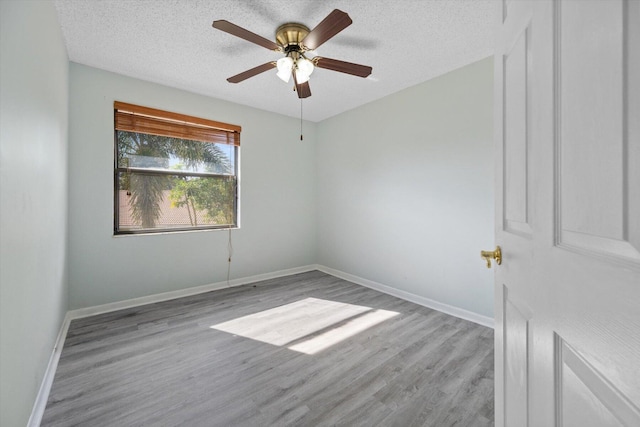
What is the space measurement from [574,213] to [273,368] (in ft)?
6.39

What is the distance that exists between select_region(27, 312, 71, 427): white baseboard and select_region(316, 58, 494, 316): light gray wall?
3156 millimetres

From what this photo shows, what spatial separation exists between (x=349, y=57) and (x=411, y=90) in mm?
989

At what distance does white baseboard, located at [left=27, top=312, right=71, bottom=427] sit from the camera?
141cm

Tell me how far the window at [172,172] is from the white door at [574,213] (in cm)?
335

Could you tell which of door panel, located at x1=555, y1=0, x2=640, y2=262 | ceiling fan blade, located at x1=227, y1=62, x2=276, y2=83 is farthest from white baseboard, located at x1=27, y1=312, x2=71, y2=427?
ceiling fan blade, located at x1=227, y1=62, x2=276, y2=83

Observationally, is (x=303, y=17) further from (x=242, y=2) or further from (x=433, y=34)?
(x=433, y=34)

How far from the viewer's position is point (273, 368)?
6.25 feet

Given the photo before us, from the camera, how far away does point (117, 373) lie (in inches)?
72.4

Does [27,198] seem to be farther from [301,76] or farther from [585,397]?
[585,397]

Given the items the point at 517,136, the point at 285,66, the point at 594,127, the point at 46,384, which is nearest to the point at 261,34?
the point at 285,66

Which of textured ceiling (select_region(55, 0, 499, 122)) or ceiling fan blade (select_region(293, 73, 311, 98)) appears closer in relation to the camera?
textured ceiling (select_region(55, 0, 499, 122))

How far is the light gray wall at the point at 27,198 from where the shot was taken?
3.51 feet

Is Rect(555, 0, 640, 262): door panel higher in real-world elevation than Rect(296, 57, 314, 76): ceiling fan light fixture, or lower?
lower

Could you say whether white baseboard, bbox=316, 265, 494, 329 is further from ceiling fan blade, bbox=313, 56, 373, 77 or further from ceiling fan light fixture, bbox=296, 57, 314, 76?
ceiling fan light fixture, bbox=296, 57, 314, 76
